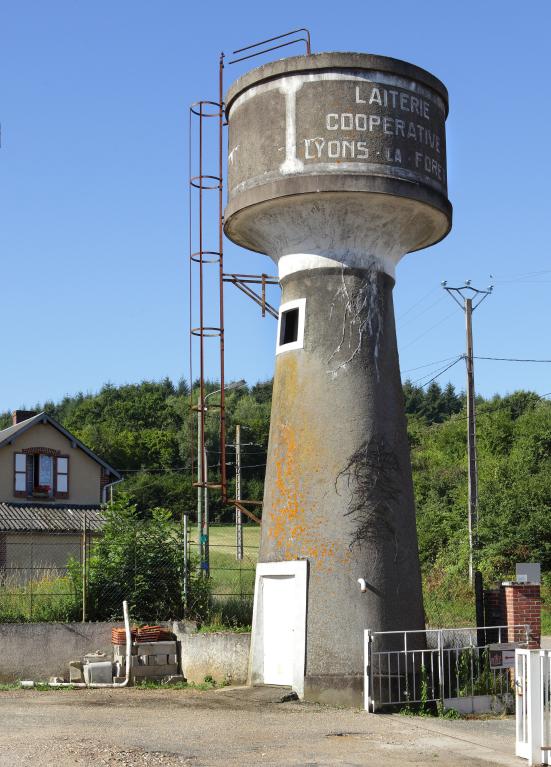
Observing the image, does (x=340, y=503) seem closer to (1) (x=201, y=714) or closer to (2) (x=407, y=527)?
(2) (x=407, y=527)

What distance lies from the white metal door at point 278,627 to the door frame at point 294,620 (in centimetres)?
7

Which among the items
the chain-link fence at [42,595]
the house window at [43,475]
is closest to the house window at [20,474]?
the house window at [43,475]

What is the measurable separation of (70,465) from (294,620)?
102ft

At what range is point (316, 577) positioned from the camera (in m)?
14.8

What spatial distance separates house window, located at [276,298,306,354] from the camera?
15617 mm

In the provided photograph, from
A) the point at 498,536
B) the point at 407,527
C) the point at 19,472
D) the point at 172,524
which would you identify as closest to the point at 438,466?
the point at 498,536

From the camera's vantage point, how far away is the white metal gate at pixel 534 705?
10.9m

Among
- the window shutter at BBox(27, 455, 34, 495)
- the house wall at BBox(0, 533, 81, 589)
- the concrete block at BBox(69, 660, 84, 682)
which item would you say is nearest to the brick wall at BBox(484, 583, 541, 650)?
the concrete block at BBox(69, 660, 84, 682)

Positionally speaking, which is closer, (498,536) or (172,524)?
(172,524)

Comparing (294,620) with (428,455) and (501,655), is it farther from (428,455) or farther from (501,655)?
(428,455)

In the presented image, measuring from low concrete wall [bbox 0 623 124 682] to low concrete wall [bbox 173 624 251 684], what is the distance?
1.60 meters

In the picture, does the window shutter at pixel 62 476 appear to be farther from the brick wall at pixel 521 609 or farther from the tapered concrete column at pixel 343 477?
the brick wall at pixel 521 609

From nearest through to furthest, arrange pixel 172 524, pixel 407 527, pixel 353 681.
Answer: pixel 353 681, pixel 407 527, pixel 172 524

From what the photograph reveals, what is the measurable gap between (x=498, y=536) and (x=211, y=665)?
19299 millimetres
